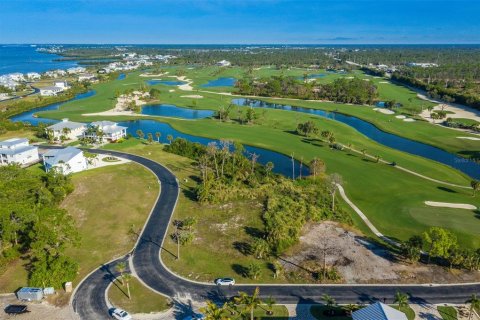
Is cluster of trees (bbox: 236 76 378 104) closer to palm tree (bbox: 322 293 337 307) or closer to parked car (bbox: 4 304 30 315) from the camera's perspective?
palm tree (bbox: 322 293 337 307)

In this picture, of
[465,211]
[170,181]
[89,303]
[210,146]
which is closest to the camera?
[89,303]

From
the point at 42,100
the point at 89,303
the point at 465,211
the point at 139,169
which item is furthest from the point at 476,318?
the point at 42,100

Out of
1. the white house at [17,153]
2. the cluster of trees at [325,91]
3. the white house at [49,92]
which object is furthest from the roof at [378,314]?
the white house at [49,92]

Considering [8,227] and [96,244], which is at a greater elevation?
[8,227]

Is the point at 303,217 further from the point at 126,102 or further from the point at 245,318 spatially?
the point at 126,102

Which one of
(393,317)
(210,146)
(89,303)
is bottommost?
(89,303)

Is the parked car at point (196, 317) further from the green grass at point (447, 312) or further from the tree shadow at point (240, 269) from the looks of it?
the green grass at point (447, 312)

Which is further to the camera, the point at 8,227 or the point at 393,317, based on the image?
the point at 8,227
